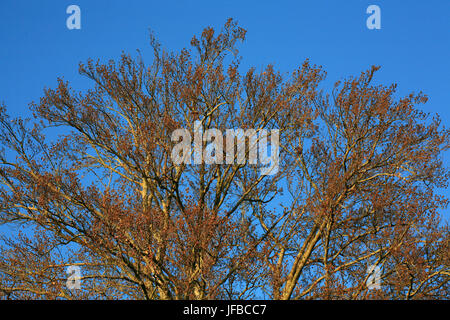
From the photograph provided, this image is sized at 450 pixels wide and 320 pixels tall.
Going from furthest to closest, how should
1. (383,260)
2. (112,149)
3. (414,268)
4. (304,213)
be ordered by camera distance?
1. (112,149)
2. (304,213)
3. (383,260)
4. (414,268)

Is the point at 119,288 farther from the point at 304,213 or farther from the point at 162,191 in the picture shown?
the point at 304,213

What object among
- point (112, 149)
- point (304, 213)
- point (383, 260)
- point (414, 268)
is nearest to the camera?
point (414, 268)

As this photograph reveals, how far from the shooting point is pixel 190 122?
18250 millimetres

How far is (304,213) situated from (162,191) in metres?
4.63

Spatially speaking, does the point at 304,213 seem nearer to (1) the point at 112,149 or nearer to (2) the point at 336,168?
(2) the point at 336,168

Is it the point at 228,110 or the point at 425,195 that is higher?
the point at 228,110

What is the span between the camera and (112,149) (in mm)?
18484
